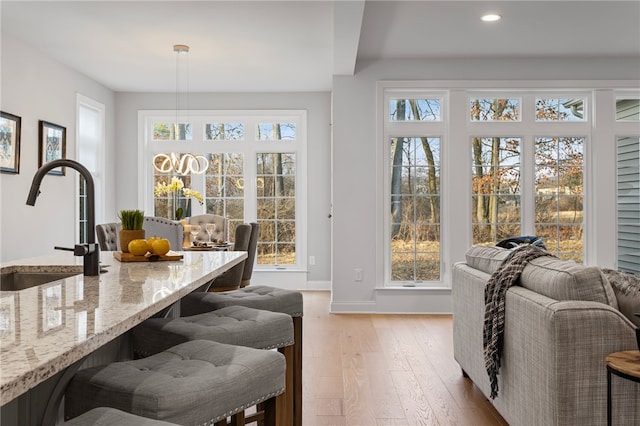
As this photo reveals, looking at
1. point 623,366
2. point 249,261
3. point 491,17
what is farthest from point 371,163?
point 623,366

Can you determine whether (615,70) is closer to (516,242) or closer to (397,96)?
(397,96)

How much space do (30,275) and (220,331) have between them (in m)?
0.91

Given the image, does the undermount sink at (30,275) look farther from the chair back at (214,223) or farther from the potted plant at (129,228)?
the chair back at (214,223)

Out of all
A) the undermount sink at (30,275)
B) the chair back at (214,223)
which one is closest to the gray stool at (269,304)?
the undermount sink at (30,275)

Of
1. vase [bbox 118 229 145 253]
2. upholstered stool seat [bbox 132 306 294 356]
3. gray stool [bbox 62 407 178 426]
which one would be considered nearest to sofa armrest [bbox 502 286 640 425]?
upholstered stool seat [bbox 132 306 294 356]

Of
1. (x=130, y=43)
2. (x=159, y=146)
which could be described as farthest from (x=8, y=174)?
(x=159, y=146)

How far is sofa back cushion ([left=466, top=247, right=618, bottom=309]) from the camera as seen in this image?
2295mm

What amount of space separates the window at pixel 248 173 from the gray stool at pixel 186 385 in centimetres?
617

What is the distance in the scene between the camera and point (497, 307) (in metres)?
2.79

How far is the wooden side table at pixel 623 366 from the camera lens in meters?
1.85

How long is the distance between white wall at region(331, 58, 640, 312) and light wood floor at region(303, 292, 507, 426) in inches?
16.6

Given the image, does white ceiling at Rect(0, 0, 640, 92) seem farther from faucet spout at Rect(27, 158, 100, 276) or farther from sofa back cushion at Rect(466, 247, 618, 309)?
faucet spout at Rect(27, 158, 100, 276)

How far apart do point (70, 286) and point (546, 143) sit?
225 inches

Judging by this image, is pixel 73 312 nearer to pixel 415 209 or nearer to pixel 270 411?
pixel 270 411
